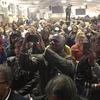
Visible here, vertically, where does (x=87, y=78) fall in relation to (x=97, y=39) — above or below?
below

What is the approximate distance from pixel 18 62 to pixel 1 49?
219 cm

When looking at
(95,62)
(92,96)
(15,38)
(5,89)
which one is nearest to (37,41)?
(15,38)

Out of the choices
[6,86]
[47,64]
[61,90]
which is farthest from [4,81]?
[47,64]

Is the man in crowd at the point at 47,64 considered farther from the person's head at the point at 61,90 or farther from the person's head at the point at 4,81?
the person's head at the point at 61,90

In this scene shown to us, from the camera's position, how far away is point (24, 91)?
5.52 m

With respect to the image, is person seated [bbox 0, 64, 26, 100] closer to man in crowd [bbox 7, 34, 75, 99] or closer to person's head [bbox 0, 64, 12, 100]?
person's head [bbox 0, 64, 12, 100]

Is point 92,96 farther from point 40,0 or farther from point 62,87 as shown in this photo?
point 40,0

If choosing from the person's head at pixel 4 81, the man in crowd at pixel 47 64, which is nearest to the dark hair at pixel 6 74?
the person's head at pixel 4 81

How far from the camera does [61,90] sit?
327 cm

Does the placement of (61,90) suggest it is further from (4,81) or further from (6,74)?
(6,74)

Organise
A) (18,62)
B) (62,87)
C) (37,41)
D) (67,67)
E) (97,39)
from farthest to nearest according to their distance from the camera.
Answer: (37,41) < (97,39) < (18,62) < (67,67) < (62,87)

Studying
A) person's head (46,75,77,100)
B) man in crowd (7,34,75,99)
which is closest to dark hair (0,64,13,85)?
person's head (46,75,77,100)

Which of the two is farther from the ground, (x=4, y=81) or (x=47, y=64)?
(x=4, y=81)

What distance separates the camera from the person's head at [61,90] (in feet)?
10.6
